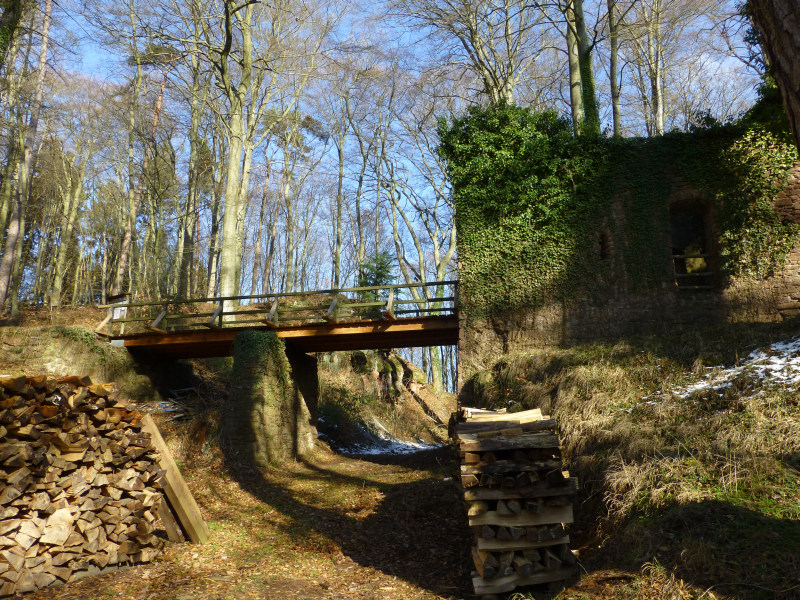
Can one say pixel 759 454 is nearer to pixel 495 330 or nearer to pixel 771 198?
pixel 495 330

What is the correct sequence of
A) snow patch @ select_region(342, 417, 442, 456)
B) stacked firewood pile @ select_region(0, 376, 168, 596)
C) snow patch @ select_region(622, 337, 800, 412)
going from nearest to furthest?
stacked firewood pile @ select_region(0, 376, 168, 596), snow patch @ select_region(622, 337, 800, 412), snow patch @ select_region(342, 417, 442, 456)

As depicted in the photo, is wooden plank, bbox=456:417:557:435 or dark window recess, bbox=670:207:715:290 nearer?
wooden plank, bbox=456:417:557:435

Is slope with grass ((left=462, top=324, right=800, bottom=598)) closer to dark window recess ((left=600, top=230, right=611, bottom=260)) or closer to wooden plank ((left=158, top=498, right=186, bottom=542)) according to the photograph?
dark window recess ((left=600, top=230, right=611, bottom=260))

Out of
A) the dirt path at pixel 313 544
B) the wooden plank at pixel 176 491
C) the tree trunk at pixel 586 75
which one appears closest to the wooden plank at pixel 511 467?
the dirt path at pixel 313 544

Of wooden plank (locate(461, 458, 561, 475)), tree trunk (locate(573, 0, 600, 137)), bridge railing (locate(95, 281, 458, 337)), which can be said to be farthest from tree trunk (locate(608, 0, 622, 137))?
wooden plank (locate(461, 458, 561, 475))

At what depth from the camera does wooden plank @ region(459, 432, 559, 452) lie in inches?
204

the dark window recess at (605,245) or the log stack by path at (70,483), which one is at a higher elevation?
the dark window recess at (605,245)

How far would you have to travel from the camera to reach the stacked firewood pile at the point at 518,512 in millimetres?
4953

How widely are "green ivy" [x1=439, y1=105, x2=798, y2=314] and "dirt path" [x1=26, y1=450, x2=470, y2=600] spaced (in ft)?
16.1

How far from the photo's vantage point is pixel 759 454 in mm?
5316

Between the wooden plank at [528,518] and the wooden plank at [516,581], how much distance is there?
481 mm

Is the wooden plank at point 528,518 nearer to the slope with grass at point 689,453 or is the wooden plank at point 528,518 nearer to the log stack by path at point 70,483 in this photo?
the slope with grass at point 689,453

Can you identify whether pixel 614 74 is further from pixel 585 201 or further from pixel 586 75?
pixel 585 201

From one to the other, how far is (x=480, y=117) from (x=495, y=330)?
214 inches
